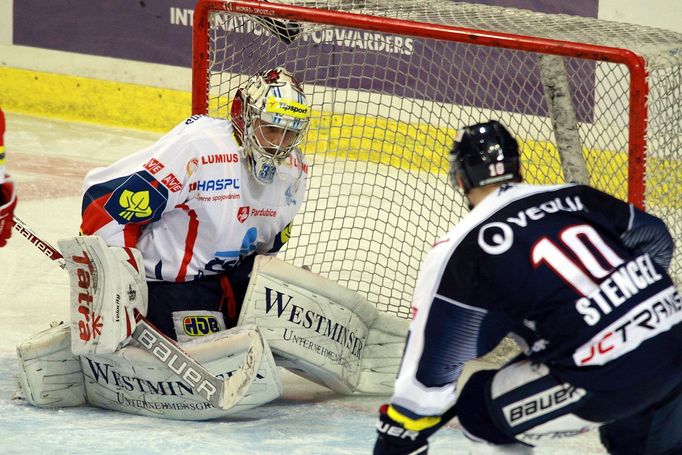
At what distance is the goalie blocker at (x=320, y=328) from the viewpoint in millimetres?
3338

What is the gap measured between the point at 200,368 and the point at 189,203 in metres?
0.44

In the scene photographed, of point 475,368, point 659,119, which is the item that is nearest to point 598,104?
point 659,119

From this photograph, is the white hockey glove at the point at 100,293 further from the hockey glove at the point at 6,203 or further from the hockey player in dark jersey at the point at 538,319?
the hockey player in dark jersey at the point at 538,319

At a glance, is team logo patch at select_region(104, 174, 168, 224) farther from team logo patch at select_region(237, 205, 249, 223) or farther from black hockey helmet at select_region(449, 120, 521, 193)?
black hockey helmet at select_region(449, 120, 521, 193)

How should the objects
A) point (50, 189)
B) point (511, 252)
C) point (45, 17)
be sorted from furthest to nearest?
1. point (45, 17)
2. point (50, 189)
3. point (511, 252)

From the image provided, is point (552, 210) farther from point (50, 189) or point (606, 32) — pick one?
point (50, 189)

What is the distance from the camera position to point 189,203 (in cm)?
329

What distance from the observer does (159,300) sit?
132 inches

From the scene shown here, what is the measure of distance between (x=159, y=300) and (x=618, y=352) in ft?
5.07

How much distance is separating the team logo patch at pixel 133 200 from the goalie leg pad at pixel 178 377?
34 centimetres

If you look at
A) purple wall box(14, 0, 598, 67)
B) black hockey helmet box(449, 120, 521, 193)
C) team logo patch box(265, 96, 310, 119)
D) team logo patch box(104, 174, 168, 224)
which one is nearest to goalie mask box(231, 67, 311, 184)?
team logo patch box(265, 96, 310, 119)

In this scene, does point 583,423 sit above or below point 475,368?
above

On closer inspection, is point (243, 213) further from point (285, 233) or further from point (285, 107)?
point (285, 107)

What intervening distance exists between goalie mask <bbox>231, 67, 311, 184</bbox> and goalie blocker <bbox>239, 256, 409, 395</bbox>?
1.02ft
